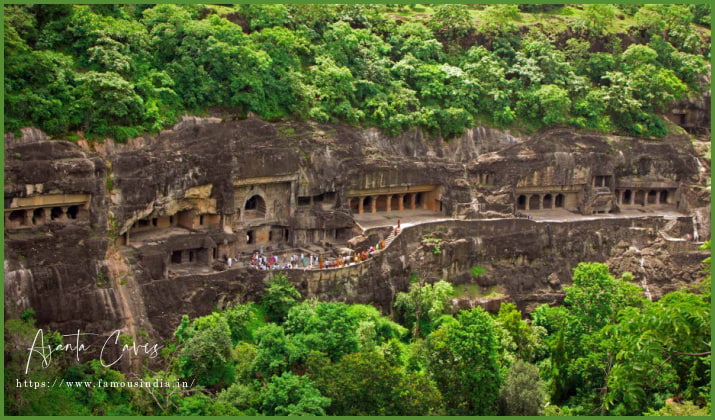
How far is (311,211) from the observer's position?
140 feet

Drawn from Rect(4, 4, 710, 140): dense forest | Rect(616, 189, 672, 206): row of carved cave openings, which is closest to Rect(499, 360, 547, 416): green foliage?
Rect(4, 4, 710, 140): dense forest

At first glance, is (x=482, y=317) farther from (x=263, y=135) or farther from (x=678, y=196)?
(x=678, y=196)

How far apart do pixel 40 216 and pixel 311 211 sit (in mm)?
12529

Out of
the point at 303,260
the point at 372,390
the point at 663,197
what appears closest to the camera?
the point at 372,390

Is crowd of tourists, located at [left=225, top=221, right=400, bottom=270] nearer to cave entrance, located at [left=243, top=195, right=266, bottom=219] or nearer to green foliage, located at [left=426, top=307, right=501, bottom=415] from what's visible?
cave entrance, located at [left=243, top=195, right=266, bottom=219]

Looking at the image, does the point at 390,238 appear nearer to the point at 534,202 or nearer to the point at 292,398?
the point at 534,202

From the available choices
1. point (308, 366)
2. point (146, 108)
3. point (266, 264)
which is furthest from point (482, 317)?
point (146, 108)

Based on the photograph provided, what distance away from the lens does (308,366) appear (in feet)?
108

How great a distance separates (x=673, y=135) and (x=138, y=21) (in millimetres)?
30196

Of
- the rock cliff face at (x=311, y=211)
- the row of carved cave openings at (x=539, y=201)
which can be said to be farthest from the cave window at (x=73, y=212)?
the row of carved cave openings at (x=539, y=201)

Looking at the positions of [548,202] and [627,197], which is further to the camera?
[627,197]

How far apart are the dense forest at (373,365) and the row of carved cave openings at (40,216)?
403cm

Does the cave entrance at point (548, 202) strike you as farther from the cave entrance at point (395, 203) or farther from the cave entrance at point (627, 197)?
the cave entrance at point (395, 203)

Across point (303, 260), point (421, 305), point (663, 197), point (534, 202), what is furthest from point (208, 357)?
point (663, 197)
